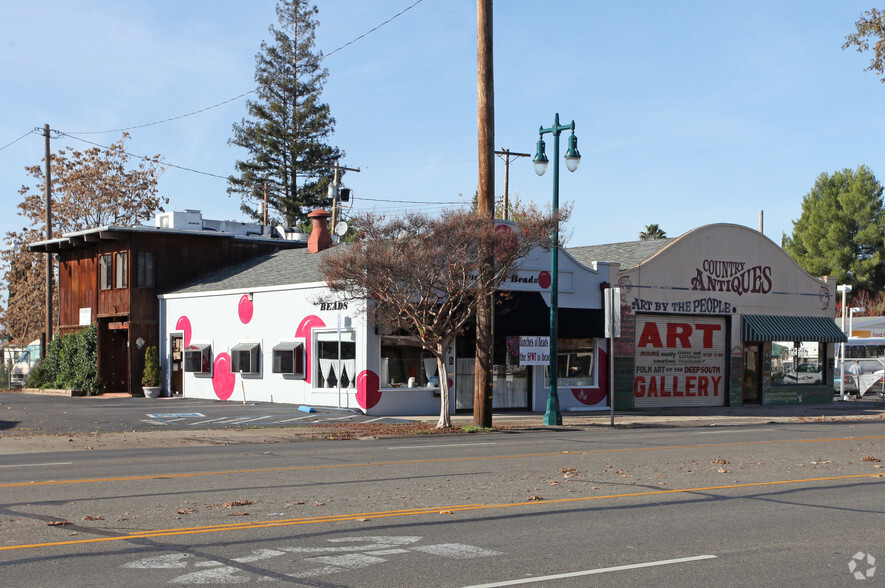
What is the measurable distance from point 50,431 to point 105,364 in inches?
636

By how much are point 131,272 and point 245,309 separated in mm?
6587

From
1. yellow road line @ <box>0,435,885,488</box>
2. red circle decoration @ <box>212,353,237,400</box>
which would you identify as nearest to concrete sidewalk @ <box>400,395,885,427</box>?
yellow road line @ <box>0,435,885,488</box>

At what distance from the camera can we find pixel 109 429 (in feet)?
73.2

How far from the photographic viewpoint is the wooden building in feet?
117

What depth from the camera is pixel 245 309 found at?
1240 inches

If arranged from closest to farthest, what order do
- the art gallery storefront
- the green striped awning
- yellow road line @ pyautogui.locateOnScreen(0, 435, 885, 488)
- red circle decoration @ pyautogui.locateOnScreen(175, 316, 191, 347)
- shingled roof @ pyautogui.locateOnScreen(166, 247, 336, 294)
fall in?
yellow road line @ pyautogui.locateOnScreen(0, 435, 885, 488) → shingled roof @ pyautogui.locateOnScreen(166, 247, 336, 294) → the art gallery storefront → red circle decoration @ pyautogui.locateOnScreen(175, 316, 191, 347) → the green striped awning

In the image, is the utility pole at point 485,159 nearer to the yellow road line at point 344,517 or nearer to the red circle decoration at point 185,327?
the yellow road line at point 344,517

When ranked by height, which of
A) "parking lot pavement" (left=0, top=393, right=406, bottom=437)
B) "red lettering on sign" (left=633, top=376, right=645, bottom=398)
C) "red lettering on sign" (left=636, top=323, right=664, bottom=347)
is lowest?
"parking lot pavement" (left=0, top=393, right=406, bottom=437)

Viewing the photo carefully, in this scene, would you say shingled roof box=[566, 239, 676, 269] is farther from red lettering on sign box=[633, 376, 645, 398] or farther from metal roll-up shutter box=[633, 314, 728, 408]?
red lettering on sign box=[633, 376, 645, 398]

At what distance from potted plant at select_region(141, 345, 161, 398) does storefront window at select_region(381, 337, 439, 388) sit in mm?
11673

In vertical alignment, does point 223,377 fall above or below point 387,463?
above

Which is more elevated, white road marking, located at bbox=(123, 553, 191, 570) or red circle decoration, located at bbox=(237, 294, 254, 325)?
red circle decoration, located at bbox=(237, 294, 254, 325)

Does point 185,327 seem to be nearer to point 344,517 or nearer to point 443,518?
point 344,517

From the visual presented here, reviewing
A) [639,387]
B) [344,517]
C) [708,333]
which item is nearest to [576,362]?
[639,387]
